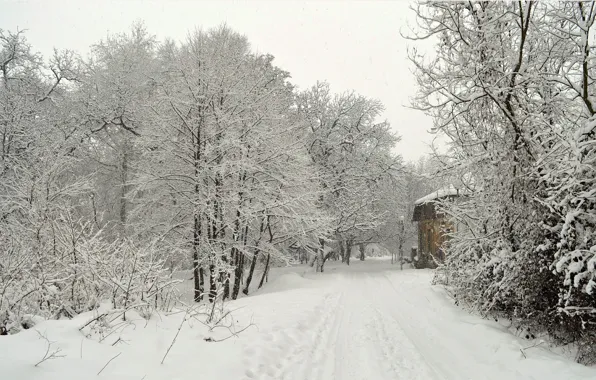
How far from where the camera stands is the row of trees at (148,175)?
5809mm

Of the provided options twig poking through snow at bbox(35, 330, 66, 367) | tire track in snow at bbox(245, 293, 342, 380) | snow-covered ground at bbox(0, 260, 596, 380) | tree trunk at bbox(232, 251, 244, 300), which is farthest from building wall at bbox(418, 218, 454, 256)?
twig poking through snow at bbox(35, 330, 66, 367)

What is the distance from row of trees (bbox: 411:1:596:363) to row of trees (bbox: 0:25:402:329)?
5.79m

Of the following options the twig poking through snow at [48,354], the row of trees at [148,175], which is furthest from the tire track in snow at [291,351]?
the twig poking through snow at [48,354]

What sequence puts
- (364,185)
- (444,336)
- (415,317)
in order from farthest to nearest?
(364,185) < (415,317) < (444,336)

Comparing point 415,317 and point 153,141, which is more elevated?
point 153,141

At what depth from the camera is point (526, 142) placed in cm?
704

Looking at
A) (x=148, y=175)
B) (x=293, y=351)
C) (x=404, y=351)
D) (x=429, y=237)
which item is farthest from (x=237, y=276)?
(x=429, y=237)

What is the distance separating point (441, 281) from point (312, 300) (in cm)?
456

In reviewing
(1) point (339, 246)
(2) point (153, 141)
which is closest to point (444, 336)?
(2) point (153, 141)

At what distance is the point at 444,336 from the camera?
7.12 metres

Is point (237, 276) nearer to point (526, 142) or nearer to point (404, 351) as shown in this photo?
point (404, 351)

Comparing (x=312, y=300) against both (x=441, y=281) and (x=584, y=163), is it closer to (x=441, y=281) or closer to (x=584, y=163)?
(x=441, y=281)

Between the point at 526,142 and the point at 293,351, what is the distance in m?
6.07

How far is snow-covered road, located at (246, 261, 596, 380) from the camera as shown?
16.0 feet
